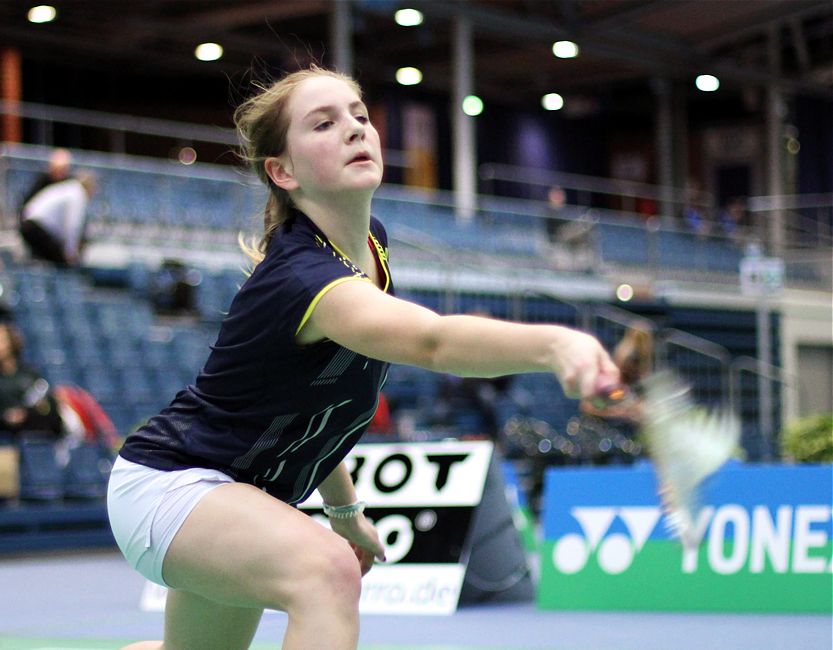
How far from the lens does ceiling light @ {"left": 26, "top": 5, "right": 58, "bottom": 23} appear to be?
21.0 meters

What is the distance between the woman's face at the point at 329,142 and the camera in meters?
2.52

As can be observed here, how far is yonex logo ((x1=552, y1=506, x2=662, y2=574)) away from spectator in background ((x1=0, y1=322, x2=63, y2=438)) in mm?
4994

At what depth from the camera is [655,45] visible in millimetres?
22672

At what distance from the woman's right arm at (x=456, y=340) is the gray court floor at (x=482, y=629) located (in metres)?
3.35

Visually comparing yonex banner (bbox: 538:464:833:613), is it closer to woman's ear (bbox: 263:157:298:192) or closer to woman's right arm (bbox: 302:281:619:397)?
woman's ear (bbox: 263:157:298:192)

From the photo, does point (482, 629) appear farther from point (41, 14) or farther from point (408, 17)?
point (41, 14)

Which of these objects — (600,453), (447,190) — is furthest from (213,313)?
(447,190)

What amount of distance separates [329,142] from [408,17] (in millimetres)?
18961

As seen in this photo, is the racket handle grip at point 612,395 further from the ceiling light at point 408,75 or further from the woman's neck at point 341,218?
the ceiling light at point 408,75

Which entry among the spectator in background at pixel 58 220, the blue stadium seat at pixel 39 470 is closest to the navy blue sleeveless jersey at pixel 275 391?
the blue stadium seat at pixel 39 470

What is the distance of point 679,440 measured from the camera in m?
1.76

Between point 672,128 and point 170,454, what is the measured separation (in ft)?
84.2

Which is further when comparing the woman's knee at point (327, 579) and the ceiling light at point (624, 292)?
the ceiling light at point (624, 292)

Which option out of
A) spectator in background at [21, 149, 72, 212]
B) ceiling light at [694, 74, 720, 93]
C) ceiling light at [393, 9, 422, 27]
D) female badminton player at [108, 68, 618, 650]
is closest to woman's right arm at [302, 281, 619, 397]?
female badminton player at [108, 68, 618, 650]
